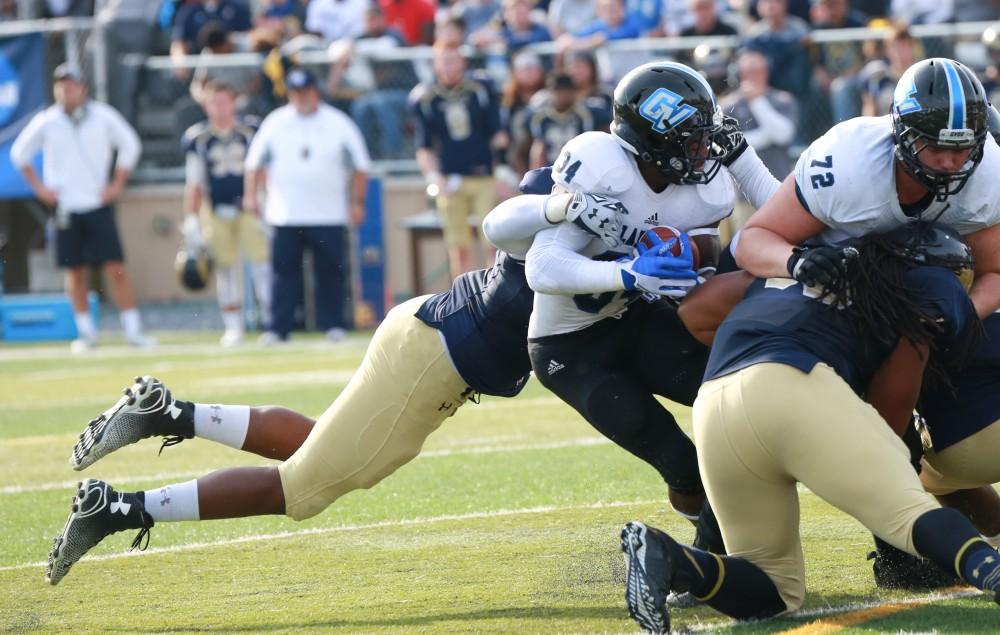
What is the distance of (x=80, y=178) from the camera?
11609 mm

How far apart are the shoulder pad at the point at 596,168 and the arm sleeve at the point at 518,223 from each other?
0.09m

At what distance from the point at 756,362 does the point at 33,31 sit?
1141cm

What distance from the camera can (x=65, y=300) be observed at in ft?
41.9

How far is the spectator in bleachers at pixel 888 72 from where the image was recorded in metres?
10.8

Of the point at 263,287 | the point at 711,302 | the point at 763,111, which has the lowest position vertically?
the point at 263,287

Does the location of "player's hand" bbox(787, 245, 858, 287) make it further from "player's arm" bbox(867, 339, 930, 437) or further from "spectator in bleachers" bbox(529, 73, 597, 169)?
"spectator in bleachers" bbox(529, 73, 597, 169)

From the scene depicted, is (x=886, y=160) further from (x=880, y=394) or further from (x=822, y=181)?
(x=880, y=394)

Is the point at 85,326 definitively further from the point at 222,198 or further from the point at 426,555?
the point at 426,555

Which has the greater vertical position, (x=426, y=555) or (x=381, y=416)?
(x=381, y=416)

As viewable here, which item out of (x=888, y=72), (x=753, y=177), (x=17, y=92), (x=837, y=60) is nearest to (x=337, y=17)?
(x=17, y=92)

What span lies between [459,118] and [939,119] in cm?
826

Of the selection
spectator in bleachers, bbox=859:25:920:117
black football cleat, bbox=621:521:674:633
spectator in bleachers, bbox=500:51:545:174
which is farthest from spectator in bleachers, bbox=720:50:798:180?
black football cleat, bbox=621:521:674:633

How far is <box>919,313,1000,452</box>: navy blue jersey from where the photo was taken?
12.7 ft

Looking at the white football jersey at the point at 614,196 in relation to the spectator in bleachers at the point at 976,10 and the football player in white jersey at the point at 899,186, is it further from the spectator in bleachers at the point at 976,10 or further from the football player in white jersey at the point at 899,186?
the spectator in bleachers at the point at 976,10
